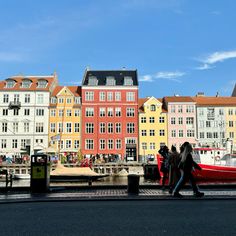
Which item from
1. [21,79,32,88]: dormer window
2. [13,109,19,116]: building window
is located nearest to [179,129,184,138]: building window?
[21,79,32,88]: dormer window

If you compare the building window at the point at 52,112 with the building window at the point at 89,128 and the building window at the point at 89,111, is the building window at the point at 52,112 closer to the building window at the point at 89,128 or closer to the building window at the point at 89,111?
the building window at the point at 89,111

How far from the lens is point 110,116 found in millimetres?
73500

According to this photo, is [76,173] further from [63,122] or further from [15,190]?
[63,122]

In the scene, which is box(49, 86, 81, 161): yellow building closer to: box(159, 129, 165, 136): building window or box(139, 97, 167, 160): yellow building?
box(139, 97, 167, 160): yellow building

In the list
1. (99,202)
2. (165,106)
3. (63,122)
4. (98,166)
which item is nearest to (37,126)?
(63,122)

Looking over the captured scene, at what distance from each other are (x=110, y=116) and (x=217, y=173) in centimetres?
3779

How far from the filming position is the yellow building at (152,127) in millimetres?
74062

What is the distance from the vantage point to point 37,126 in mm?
72062

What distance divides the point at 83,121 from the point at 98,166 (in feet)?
52.3

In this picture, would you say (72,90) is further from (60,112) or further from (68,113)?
(60,112)

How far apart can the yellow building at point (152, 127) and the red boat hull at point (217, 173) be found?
113 feet

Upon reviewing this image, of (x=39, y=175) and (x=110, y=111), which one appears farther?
(x=110, y=111)

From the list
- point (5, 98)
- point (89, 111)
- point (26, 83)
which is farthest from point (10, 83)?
point (89, 111)

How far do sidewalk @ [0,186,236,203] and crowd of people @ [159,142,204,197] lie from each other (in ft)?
1.19
